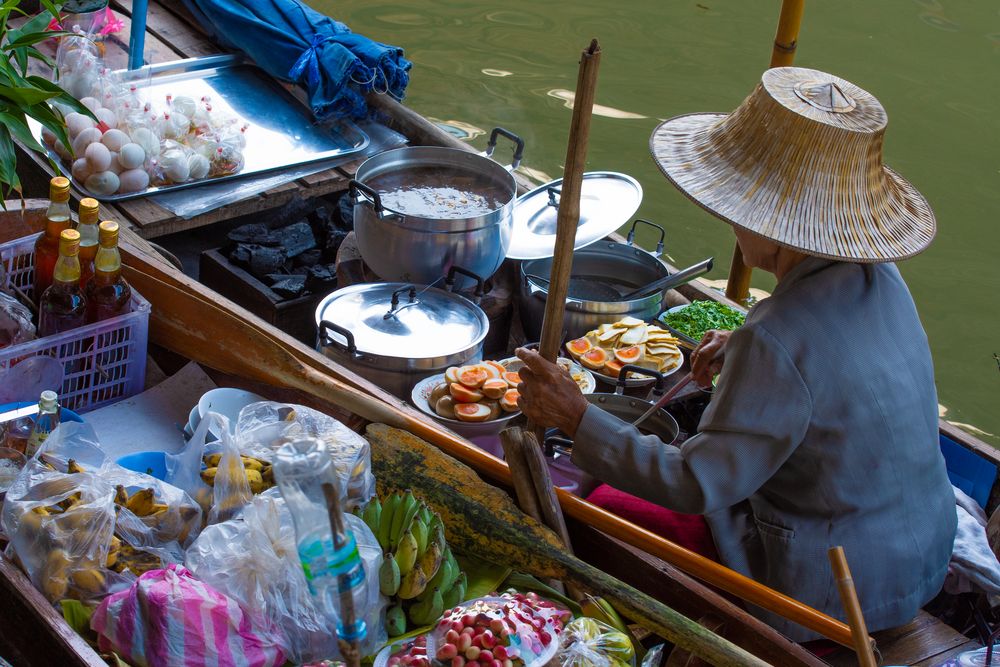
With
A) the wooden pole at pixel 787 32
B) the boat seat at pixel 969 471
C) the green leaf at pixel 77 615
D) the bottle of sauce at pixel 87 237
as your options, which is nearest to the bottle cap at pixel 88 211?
the bottle of sauce at pixel 87 237

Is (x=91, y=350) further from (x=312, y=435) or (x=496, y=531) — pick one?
(x=496, y=531)

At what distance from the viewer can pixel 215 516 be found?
2053 millimetres

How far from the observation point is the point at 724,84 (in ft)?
21.7

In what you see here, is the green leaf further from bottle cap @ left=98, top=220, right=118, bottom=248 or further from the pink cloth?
the pink cloth

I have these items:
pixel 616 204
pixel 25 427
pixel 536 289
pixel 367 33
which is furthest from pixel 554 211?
pixel 367 33

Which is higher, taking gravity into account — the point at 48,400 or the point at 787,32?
the point at 787,32

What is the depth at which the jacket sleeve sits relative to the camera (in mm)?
2047

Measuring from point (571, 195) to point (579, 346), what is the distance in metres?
1.14

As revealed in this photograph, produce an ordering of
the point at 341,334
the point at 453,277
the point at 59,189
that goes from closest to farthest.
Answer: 1. the point at 59,189
2. the point at 341,334
3. the point at 453,277

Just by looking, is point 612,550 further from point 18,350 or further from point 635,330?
point 18,350

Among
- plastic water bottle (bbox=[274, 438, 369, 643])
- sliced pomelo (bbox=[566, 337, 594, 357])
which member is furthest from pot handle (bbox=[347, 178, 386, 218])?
plastic water bottle (bbox=[274, 438, 369, 643])

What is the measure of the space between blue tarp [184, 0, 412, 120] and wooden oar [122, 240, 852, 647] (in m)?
1.59

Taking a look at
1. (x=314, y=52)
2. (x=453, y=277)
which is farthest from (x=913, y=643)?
(x=314, y=52)

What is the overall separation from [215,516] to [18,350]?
67 cm
